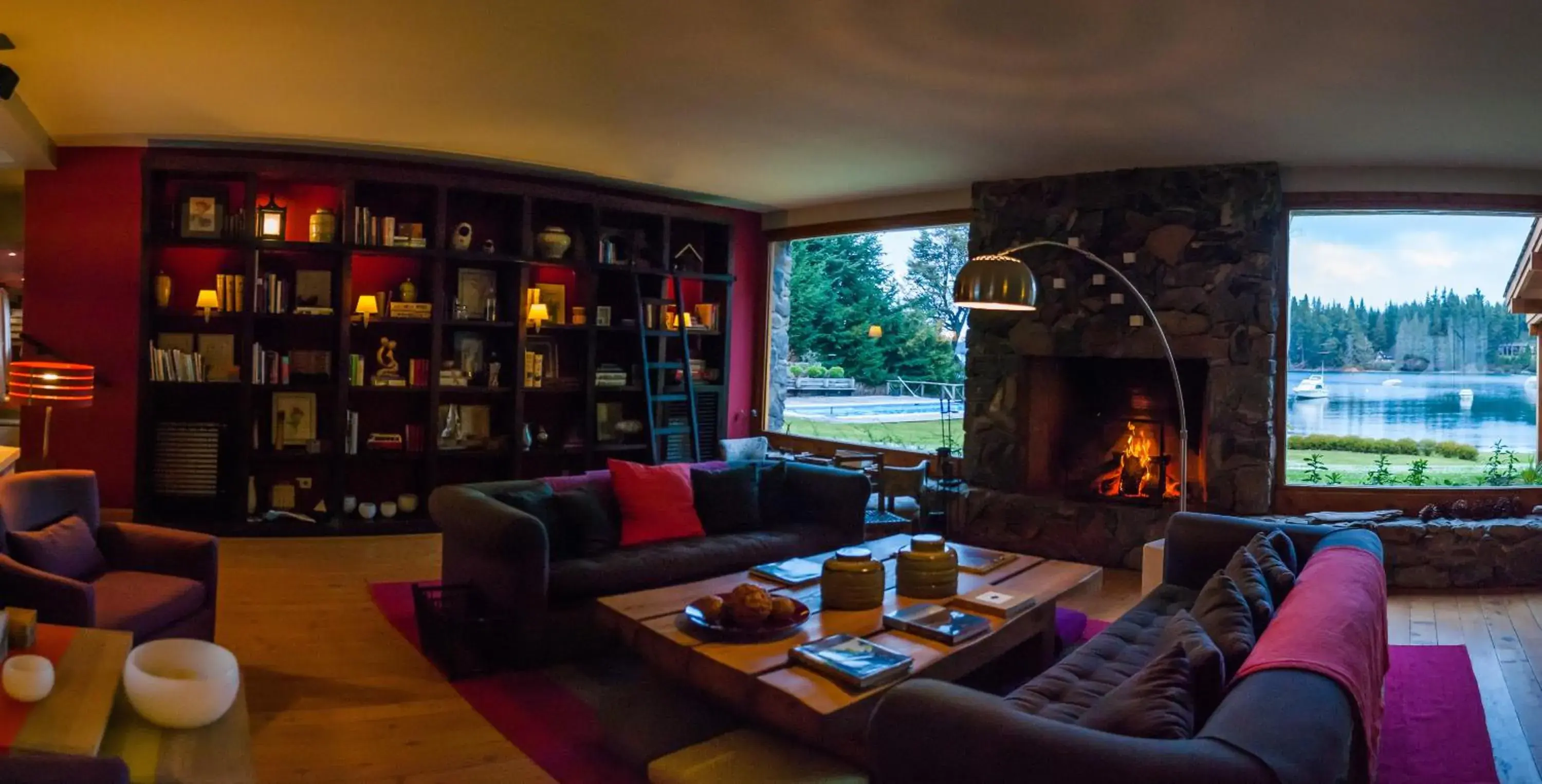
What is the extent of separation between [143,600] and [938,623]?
2.76 metres

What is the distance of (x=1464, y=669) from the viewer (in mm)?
4055

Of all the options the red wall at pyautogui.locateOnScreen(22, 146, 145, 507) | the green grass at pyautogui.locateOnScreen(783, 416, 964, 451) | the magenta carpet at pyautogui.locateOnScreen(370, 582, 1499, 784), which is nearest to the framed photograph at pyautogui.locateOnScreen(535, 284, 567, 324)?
the green grass at pyautogui.locateOnScreen(783, 416, 964, 451)

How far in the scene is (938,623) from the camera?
121 inches

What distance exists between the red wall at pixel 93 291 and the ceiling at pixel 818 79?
14.0 inches

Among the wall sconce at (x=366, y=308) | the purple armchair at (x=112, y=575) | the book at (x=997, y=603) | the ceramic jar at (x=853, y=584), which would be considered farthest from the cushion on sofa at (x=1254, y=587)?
the wall sconce at (x=366, y=308)

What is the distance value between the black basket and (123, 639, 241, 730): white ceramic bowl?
226 centimetres

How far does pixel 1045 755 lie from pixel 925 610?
1469 mm

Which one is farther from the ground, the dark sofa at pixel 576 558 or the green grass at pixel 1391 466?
the green grass at pixel 1391 466

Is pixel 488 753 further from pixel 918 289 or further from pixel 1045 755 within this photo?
pixel 918 289

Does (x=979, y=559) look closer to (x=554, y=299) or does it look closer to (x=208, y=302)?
(x=554, y=299)

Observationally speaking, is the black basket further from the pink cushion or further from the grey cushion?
the grey cushion

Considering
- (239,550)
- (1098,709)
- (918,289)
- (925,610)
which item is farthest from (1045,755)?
(918,289)

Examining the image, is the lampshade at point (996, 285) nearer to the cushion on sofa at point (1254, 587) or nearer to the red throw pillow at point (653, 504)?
the cushion on sofa at point (1254, 587)

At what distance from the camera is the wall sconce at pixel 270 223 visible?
611cm
